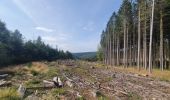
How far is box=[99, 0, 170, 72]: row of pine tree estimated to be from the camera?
37.0 m

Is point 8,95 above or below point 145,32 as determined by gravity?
below

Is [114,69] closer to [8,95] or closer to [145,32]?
[145,32]

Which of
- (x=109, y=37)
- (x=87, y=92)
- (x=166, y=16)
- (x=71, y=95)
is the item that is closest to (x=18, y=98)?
(x=71, y=95)

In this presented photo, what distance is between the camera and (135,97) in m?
10.5

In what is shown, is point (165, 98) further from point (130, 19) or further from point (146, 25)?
point (130, 19)

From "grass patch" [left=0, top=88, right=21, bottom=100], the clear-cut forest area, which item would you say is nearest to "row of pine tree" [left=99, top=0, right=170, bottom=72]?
the clear-cut forest area

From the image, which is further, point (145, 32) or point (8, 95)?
point (145, 32)

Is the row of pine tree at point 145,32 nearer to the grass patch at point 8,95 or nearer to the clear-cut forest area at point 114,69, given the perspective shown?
the clear-cut forest area at point 114,69

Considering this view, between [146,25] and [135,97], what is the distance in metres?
32.9

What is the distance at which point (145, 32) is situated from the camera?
3944cm

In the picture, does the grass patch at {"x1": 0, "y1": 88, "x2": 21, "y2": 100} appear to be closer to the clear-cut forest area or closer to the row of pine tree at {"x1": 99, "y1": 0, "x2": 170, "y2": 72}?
the clear-cut forest area

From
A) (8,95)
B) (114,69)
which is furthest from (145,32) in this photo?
(8,95)

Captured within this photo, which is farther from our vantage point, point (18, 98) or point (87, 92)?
point (87, 92)

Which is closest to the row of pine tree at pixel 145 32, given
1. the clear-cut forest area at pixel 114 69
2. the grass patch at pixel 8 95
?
the clear-cut forest area at pixel 114 69
